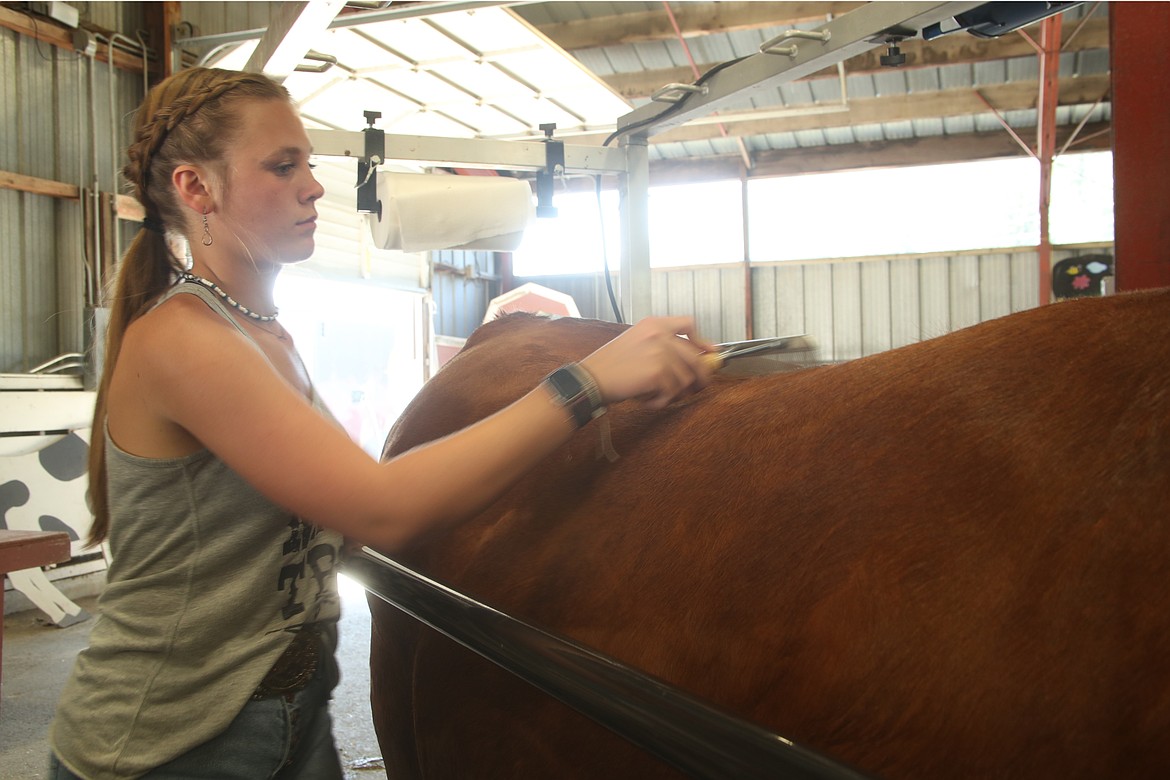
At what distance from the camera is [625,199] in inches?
104

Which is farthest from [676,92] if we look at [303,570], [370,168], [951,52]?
[951,52]

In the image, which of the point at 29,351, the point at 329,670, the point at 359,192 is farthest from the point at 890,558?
the point at 29,351

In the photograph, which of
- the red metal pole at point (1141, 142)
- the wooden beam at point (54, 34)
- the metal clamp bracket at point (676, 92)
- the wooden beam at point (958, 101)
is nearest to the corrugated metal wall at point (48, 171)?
the wooden beam at point (54, 34)

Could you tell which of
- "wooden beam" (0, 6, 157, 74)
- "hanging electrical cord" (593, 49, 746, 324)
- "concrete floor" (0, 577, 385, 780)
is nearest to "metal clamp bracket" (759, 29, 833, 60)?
"hanging electrical cord" (593, 49, 746, 324)

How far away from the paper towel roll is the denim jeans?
1354mm

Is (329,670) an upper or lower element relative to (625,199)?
lower

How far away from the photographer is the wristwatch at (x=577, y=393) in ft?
3.15

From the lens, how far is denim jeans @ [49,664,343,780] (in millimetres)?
1084

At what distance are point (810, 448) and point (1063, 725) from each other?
14.5 inches

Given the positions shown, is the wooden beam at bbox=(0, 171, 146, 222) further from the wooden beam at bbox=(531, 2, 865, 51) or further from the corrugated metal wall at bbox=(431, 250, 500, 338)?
the corrugated metal wall at bbox=(431, 250, 500, 338)

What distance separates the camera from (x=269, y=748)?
3.73 ft

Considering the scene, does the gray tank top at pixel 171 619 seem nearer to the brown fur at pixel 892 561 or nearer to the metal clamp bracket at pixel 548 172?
the brown fur at pixel 892 561

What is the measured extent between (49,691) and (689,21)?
24.8 ft

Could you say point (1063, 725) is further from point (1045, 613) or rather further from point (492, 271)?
point (492, 271)
